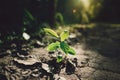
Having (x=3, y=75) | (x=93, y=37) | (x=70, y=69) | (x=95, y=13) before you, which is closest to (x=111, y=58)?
(x=70, y=69)

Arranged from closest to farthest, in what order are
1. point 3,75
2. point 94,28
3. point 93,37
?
point 3,75 → point 93,37 → point 94,28

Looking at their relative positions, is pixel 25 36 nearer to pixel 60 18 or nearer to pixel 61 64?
pixel 61 64

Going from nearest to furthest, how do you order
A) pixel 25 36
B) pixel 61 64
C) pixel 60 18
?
pixel 61 64
pixel 25 36
pixel 60 18

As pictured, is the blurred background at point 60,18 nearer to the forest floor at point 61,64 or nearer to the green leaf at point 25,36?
the green leaf at point 25,36

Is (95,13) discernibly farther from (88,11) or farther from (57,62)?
(57,62)

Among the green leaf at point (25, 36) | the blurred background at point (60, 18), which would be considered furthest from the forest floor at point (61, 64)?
the blurred background at point (60, 18)

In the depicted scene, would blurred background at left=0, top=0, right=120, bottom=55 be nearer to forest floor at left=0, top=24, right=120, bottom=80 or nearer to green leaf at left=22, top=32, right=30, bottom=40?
green leaf at left=22, top=32, right=30, bottom=40

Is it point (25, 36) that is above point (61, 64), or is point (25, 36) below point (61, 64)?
above

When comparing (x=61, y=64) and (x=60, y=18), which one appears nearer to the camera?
(x=61, y=64)

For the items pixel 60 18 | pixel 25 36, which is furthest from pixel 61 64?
pixel 60 18
